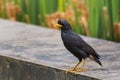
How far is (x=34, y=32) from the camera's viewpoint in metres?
7.97

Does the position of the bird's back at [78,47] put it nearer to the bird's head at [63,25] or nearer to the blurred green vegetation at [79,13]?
the bird's head at [63,25]

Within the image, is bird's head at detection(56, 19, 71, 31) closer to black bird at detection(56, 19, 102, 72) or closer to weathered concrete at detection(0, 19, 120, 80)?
black bird at detection(56, 19, 102, 72)

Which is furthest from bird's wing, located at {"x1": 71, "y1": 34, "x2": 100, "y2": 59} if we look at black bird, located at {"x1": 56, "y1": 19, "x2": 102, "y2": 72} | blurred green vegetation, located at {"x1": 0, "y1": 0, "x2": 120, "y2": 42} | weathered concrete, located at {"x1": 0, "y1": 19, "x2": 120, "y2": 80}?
blurred green vegetation, located at {"x1": 0, "y1": 0, "x2": 120, "y2": 42}

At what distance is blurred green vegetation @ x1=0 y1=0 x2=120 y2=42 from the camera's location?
7.37 metres

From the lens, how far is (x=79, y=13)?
7699 mm

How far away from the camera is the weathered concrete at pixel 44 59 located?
586 cm

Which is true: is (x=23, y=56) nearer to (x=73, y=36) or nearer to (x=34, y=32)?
(x=73, y=36)

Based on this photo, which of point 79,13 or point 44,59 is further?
point 79,13

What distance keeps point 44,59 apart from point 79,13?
1448mm

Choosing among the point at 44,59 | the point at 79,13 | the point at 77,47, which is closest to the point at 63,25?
the point at 77,47

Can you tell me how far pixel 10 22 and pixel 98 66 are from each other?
2.83 m

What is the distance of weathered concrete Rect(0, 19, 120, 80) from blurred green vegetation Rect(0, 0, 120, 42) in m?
0.22

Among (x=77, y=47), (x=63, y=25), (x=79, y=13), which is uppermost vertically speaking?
(x=63, y=25)

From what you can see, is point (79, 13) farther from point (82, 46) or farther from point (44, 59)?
point (82, 46)
